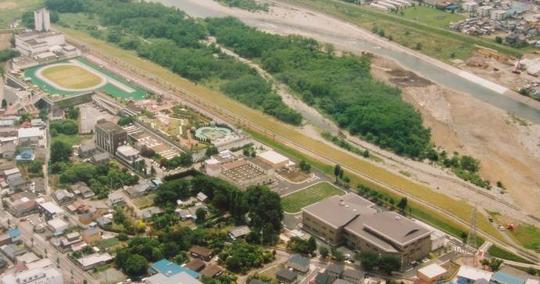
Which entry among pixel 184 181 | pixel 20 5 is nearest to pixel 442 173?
pixel 184 181

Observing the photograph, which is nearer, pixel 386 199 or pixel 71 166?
pixel 386 199

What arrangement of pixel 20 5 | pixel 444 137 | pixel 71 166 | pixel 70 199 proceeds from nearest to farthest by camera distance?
pixel 70 199
pixel 71 166
pixel 444 137
pixel 20 5

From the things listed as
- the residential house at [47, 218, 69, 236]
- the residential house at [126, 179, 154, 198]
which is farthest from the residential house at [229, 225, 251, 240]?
the residential house at [47, 218, 69, 236]

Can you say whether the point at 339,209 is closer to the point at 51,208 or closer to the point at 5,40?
the point at 51,208

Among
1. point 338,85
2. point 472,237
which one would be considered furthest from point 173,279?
point 338,85

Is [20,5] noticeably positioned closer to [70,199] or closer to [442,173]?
[70,199]

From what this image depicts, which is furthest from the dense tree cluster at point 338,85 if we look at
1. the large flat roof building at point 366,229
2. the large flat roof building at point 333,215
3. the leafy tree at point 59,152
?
the leafy tree at point 59,152

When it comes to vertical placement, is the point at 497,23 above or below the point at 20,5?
above

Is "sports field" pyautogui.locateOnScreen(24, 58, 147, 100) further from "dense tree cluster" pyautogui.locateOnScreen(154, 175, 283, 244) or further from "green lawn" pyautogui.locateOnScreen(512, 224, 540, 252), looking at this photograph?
"green lawn" pyautogui.locateOnScreen(512, 224, 540, 252)
